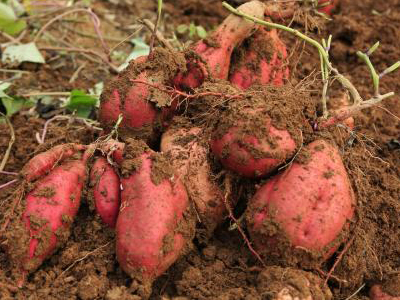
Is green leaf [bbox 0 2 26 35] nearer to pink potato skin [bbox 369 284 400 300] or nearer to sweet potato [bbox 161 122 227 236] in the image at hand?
sweet potato [bbox 161 122 227 236]

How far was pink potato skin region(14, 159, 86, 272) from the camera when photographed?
61.0 inches

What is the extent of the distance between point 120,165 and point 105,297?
43cm

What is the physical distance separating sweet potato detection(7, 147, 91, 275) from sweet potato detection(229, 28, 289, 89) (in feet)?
2.55

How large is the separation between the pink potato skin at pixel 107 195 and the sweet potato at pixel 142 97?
0.24m

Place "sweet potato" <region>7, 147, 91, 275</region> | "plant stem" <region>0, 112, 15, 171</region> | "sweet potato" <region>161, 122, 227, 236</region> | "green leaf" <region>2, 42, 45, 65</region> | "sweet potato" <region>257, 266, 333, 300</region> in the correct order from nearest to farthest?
"sweet potato" <region>257, 266, 333, 300</region>
"sweet potato" <region>7, 147, 91, 275</region>
"sweet potato" <region>161, 122, 227, 236</region>
"plant stem" <region>0, 112, 15, 171</region>
"green leaf" <region>2, 42, 45, 65</region>

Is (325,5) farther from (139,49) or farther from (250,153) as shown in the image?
(139,49)

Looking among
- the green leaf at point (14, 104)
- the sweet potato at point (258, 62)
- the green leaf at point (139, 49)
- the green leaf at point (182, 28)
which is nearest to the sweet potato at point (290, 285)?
the sweet potato at point (258, 62)

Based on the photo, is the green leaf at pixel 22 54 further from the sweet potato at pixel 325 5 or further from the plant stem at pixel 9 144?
the sweet potato at pixel 325 5

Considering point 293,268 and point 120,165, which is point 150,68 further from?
point 293,268

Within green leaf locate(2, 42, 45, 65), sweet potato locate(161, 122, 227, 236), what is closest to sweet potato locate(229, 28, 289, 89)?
sweet potato locate(161, 122, 227, 236)

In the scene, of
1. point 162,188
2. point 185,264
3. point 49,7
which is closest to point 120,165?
point 162,188

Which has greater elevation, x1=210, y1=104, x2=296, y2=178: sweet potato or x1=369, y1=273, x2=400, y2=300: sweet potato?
x1=210, y1=104, x2=296, y2=178: sweet potato

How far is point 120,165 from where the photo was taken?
169 centimetres

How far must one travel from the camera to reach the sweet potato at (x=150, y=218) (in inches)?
58.5
